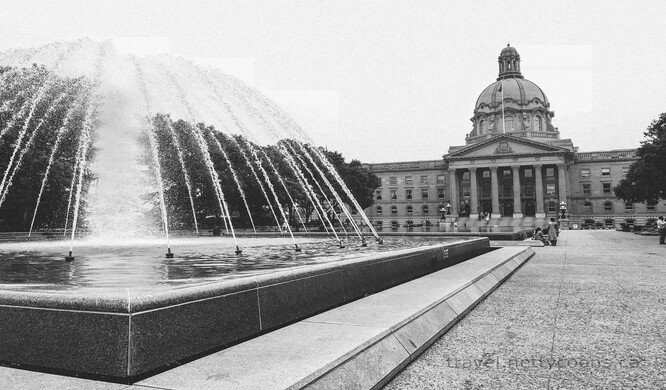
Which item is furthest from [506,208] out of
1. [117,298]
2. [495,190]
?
[117,298]

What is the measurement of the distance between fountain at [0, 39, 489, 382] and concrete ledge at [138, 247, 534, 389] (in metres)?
0.32

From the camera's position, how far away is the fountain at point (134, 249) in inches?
153

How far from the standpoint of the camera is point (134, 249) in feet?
45.1

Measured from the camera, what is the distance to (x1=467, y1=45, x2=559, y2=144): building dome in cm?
11425

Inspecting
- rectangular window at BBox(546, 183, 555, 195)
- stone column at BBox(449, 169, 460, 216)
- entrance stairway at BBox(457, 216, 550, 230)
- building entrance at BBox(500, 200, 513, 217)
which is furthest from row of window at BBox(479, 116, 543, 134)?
entrance stairway at BBox(457, 216, 550, 230)

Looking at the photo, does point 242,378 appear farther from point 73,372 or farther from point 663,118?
point 663,118

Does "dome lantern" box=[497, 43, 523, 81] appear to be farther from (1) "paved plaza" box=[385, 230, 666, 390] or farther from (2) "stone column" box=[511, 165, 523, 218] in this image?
(1) "paved plaza" box=[385, 230, 666, 390]

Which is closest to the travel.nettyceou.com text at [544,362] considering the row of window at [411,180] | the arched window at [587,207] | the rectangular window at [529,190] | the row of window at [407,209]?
the rectangular window at [529,190]

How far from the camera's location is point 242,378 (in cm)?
359

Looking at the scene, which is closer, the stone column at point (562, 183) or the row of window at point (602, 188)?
the stone column at point (562, 183)

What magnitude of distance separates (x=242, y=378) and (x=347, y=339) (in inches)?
52.4

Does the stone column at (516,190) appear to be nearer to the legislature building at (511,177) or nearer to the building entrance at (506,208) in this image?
the legislature building at (511,177)

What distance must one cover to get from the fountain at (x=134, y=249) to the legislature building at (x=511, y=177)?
62.7m

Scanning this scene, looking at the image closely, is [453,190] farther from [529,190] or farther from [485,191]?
[529,190]
